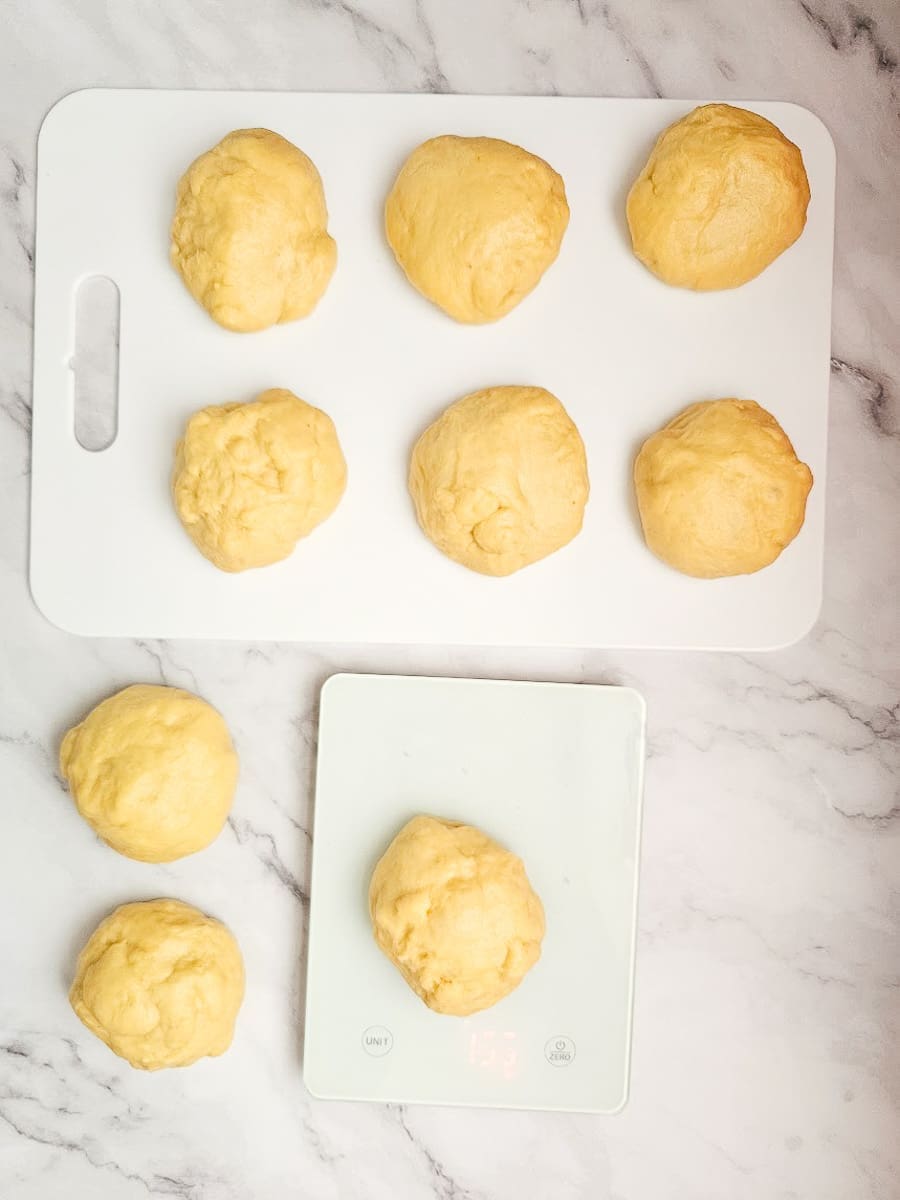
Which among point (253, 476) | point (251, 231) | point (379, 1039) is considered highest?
point (251, 231)

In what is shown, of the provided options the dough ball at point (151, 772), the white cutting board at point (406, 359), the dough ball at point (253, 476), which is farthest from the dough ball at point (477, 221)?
the dough ball at point (151, 772)

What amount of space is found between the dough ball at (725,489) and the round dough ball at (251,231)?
0.44 metres

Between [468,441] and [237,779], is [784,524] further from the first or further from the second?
[237,779]

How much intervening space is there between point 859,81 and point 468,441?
0.64 metres

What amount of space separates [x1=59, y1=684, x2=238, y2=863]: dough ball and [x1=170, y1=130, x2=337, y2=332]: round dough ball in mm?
448

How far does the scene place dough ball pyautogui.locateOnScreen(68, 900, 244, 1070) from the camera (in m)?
1.23

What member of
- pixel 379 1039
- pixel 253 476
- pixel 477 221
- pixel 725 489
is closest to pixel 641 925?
pixel 379 1039

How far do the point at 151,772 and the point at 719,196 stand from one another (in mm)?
887

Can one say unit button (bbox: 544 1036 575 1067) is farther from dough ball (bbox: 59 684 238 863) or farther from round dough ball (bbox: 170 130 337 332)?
round dough ball (bbox: 170 130 337 332)

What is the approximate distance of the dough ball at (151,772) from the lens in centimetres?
123

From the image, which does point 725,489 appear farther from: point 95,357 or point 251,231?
point 95,357

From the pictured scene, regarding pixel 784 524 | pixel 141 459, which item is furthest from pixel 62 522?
pixel 784 524

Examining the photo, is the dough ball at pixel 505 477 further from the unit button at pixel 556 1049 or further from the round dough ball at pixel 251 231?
the unit button at pixel 556 1049

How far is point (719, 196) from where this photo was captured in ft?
3.95
